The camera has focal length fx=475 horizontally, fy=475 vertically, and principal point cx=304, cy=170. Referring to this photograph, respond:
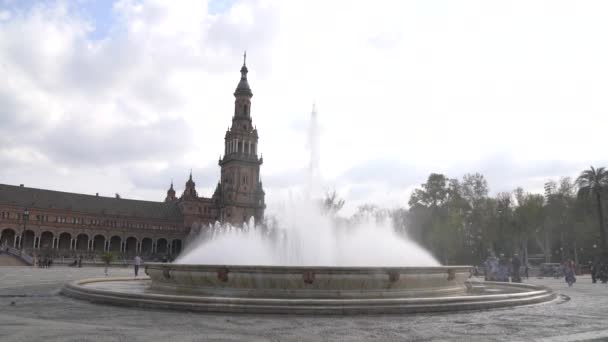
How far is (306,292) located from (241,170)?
276ft

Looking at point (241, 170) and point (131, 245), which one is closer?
point (241, 170)

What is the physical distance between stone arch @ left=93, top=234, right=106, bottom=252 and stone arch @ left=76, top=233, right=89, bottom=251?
142 centimetres

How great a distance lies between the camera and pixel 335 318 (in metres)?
10.3

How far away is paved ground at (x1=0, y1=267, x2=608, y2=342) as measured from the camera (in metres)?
7.84

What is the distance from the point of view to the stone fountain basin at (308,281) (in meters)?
12.2

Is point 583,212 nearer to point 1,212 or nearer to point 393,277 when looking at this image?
point 393,277

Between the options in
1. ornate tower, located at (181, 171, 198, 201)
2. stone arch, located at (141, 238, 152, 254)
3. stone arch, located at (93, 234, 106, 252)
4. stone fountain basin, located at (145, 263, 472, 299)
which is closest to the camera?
stone fountain basin, located at (145, 263, 472, 299)

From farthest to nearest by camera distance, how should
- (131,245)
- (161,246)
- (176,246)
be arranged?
(176,246), (161,246), (131,245)

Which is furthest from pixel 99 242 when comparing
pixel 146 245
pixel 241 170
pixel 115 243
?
pixel 241 170

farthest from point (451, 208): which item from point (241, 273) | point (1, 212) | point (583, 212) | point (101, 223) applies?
point (1, 212)

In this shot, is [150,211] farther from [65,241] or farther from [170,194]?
[170,194]

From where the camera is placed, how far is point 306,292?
12.3 m

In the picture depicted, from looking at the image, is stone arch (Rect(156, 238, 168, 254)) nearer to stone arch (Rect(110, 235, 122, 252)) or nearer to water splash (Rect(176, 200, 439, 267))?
stone arch (Rect(110, 235, 122, 252))

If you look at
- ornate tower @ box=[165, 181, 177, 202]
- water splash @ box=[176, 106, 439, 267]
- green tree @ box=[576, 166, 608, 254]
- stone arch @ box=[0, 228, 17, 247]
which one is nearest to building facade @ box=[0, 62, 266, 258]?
stone arch @ box=[0, 228, 17, 247]
